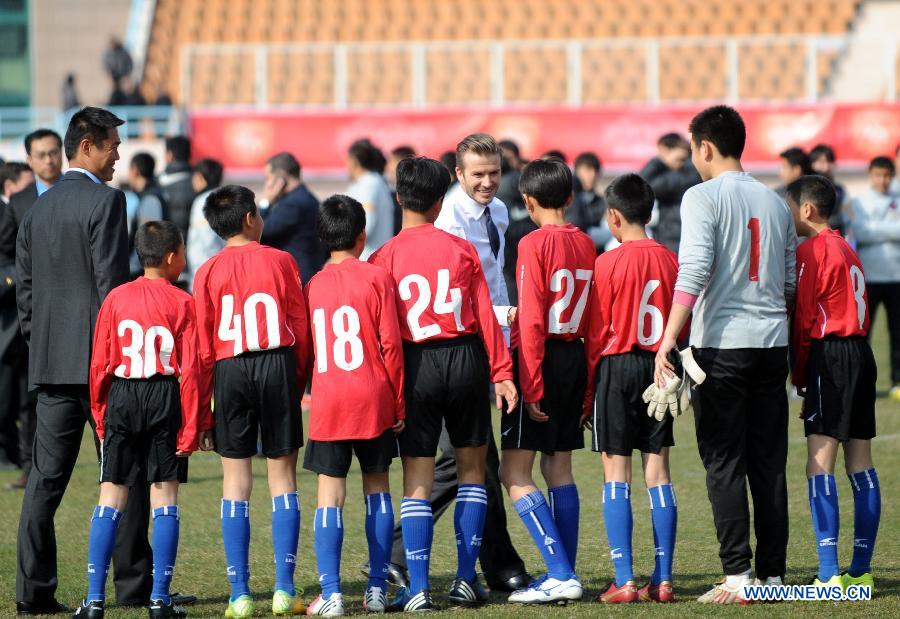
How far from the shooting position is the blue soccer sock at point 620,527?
5.50m

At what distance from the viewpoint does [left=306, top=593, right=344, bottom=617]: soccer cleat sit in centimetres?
525

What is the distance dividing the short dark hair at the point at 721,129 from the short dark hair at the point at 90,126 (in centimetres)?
246

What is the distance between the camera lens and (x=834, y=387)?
5.70 metres

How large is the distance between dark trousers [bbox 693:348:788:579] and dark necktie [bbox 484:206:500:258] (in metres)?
1.11

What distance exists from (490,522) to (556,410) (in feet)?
2.23

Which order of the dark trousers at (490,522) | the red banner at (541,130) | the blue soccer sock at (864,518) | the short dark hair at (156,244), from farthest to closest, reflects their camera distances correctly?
the red banner at (541,130), the dark trousers at (490,522), the blue soccer sock at (864,518), the short dark hair at (156,244)

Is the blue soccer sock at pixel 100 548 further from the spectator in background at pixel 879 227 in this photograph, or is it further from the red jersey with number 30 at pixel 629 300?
the spectator in background at pixel 879 227

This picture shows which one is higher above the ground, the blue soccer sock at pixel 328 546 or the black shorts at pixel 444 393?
the black shorts at pixel 444 393

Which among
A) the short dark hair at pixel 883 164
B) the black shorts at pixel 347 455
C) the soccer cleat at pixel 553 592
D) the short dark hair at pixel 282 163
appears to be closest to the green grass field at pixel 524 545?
the soccer cleat at pixel 553 592

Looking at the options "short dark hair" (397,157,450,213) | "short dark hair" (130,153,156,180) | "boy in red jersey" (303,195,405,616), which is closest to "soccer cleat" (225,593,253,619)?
"boy in red jersey" (303,195,405,616)

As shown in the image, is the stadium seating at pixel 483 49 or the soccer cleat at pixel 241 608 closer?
the soccer cleat at pixel 241 608

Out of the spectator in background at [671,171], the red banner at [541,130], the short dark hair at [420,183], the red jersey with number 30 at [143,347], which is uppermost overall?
the red banner at [541,130]

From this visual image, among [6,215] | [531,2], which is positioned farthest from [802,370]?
[531,2]

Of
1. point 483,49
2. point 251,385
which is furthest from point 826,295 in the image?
point 483,49
